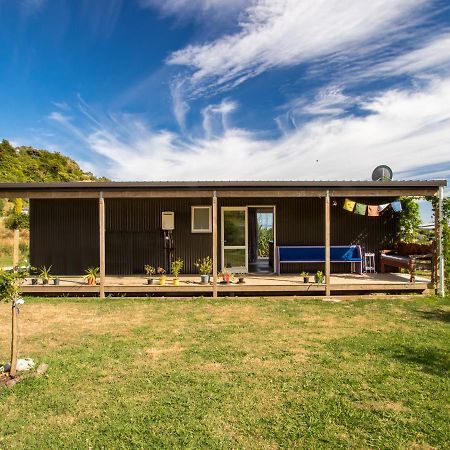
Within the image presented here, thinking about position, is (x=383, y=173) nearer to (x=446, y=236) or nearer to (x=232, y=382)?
(x=446, y=236)

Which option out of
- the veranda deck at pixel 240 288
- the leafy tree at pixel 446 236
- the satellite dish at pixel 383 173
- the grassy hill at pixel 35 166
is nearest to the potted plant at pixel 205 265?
the veranda deck at pixel 240 288

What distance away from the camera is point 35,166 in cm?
3834

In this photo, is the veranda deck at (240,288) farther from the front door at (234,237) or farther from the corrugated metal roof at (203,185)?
the corrugated metal roof at (203,185)

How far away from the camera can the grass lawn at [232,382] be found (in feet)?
9.89

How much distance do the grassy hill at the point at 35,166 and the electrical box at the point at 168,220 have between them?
2776 centimetres

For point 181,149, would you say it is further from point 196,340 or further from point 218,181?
point 196,340

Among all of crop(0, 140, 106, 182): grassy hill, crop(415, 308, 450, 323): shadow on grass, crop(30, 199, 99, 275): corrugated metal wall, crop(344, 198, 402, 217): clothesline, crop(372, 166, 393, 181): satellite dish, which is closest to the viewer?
crop(415, 308, 450, 323): shadow on grass

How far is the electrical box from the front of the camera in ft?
35.8

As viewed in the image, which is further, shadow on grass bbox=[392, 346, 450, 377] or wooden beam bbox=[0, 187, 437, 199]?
wooden beam bbox=[0, 187, 437, 199]

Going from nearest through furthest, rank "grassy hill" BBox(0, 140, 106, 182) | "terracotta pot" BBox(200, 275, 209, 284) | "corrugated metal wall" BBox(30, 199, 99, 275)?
"terracotta pot" BBox(200, 275, 209, 284)
"corrugated metal wall" BBox(30, 199, 99, 275)
"grassy hill" BBox(0, 140, 106, 182)

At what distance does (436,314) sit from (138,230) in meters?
7.78

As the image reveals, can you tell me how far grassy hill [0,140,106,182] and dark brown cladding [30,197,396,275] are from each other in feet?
84.9

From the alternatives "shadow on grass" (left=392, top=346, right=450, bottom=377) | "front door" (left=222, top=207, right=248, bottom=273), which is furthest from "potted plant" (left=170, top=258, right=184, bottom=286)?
"shadow on grass" (left=392, top=346, right=450, bottom=377)

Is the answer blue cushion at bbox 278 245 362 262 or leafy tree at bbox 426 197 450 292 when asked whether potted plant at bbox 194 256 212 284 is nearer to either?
blue cushion at bbox 278 245 362 262
